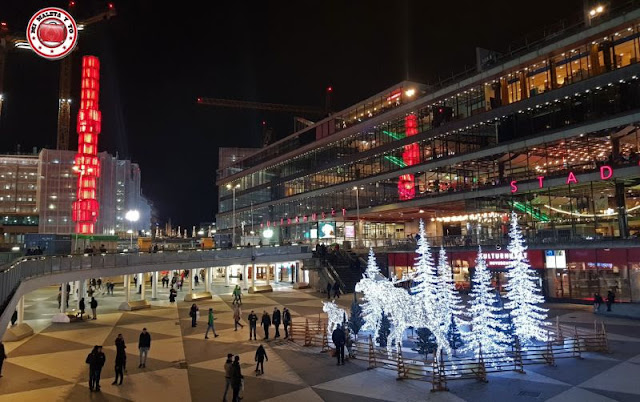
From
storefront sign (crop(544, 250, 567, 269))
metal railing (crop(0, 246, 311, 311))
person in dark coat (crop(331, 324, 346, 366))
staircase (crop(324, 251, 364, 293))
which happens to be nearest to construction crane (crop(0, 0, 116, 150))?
metal railing (crop(0, 246, 311, 311))

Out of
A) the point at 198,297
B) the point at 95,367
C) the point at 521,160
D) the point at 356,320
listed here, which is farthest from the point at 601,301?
the point at 198,297

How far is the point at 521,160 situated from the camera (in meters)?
44.3

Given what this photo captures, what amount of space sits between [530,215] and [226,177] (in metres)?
78.0

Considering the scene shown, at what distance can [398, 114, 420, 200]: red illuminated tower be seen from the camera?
5656 centimetres

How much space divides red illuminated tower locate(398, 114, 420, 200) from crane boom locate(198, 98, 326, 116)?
5020 inches

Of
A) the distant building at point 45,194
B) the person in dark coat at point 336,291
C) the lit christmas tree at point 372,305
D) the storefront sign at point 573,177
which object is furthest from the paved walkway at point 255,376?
the distant building at point 45,194

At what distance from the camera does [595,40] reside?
3897 centimetres

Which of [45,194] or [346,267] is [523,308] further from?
[45,194]

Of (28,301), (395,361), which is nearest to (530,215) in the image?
(395,361)

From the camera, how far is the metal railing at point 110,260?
17.4m

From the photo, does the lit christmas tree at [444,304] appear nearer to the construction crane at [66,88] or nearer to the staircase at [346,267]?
the staircase at [346,267]

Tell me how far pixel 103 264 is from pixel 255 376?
66.4 ft

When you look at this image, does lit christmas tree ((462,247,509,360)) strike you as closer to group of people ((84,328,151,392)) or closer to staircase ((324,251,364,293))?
group of people ((84,328,151,392))

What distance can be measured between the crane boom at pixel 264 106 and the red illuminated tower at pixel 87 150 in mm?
111051
